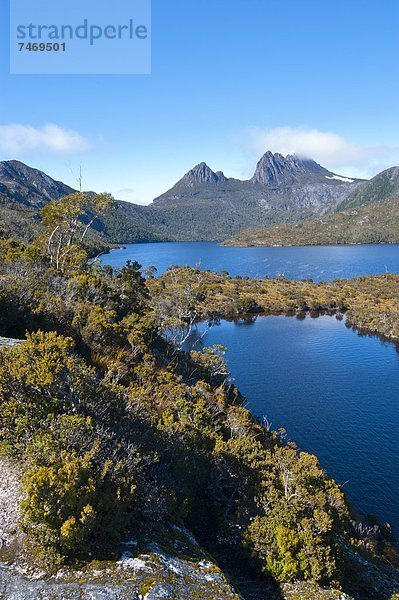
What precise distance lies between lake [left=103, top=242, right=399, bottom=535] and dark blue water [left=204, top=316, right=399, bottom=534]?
0.23 ft

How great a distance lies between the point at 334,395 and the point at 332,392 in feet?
2.53

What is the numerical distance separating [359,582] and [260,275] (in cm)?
15163

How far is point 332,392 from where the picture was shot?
151ft

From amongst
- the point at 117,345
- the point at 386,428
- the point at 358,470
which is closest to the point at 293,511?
the point at 117,345

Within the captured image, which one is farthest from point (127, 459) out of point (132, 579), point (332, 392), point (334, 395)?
point (332, 392)

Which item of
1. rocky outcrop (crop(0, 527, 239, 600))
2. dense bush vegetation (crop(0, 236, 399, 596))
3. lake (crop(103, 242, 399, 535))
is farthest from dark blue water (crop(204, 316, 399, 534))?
rocky outcrop (crop(0, 527, 239, 600))

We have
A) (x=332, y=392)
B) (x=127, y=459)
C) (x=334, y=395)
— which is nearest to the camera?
A: (x=127, y=459)

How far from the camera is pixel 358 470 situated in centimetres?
3145

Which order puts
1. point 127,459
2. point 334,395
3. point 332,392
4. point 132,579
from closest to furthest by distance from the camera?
1. point 132,579
2. point 127,459
3. point 334,395
4. point 332,392

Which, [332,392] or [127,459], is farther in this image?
[332,392]

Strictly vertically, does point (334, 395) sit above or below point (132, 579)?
below

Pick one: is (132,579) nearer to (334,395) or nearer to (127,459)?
(127,459)

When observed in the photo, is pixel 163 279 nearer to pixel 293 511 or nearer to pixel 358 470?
pixel 358 470

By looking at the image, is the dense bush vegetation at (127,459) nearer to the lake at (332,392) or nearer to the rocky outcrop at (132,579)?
the rocky outcrop at (132,579)
